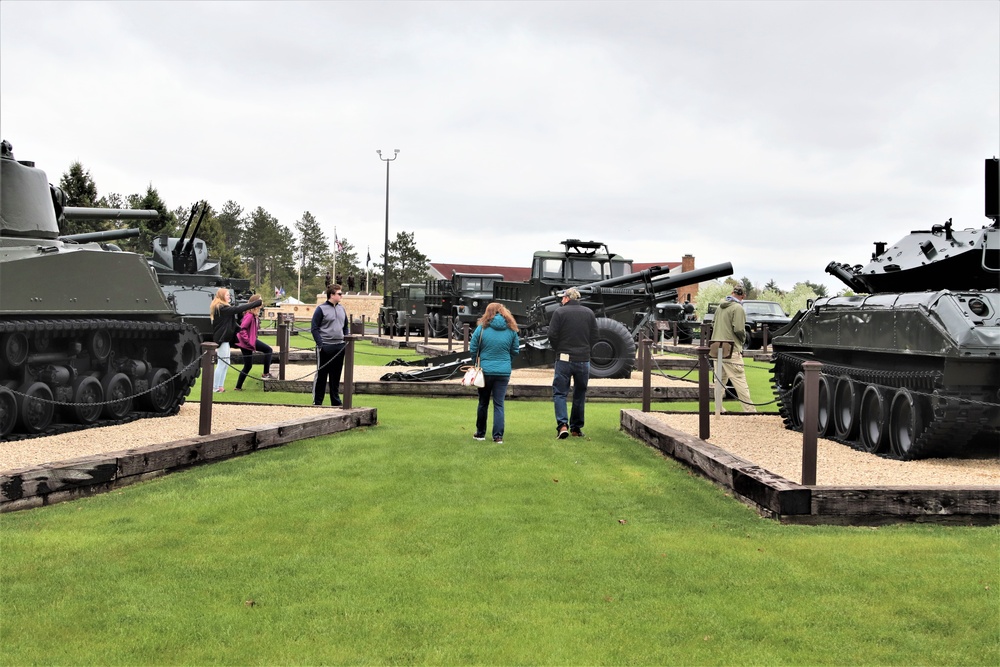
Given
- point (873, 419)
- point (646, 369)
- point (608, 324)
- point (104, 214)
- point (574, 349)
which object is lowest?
point (873, 419)

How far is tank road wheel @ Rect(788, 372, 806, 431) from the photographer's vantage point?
39.0 feet

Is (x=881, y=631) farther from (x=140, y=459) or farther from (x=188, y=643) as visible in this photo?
(x=140, y=459)

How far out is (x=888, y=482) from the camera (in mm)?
7652

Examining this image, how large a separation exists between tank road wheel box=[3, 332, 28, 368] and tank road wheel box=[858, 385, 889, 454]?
333 inches

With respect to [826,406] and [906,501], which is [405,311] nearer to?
[826,406]

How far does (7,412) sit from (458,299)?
88.8 ft

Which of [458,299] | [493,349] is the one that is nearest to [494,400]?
[493,349]

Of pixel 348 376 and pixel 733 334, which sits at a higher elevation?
pixel 733 334

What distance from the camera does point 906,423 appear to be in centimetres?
936

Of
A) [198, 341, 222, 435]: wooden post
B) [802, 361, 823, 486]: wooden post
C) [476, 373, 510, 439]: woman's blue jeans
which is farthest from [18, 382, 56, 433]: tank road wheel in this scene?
[802, 361, 823, 486]: wooden post

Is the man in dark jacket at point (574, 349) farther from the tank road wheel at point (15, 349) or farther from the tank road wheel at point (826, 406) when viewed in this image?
the tank road wheel at point (15, 349)

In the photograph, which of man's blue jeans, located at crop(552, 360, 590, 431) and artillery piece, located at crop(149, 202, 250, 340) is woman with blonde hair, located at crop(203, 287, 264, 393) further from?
man's blue jeans, located at crop(552, 360, 590, 431)

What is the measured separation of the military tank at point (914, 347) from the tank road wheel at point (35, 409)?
298 inches

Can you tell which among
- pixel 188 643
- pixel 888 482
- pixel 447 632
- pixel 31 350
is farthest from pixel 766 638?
pixel 31 350
